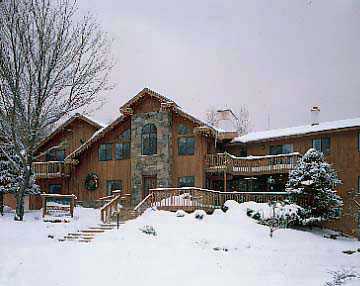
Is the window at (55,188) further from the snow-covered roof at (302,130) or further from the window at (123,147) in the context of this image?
the snow-covered roof at (302,130)

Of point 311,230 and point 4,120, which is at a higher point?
point 4,120

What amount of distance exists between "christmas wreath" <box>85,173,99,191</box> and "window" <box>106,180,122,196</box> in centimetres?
77

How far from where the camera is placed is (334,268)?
1599cm

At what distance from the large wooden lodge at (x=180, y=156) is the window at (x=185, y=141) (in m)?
0.06

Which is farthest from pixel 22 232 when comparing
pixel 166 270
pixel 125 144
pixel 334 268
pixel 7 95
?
pixel 334 268

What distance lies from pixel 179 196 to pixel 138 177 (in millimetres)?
5205

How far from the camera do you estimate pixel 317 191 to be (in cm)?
2342

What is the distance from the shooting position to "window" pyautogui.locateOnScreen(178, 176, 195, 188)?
2844cm

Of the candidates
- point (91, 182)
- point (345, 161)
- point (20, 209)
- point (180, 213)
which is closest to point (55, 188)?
point (91, 182)

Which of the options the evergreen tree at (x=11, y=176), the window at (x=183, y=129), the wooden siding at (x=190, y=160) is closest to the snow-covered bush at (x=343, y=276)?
the wooden siding at (x=190, y=160)

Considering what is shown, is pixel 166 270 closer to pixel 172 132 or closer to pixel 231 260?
pixel 231 260

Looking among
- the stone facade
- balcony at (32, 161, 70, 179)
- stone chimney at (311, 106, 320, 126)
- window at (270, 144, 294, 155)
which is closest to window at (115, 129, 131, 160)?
the stone facade

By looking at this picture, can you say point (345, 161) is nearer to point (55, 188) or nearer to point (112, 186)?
point (112, 186)

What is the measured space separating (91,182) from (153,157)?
4.80 meters
